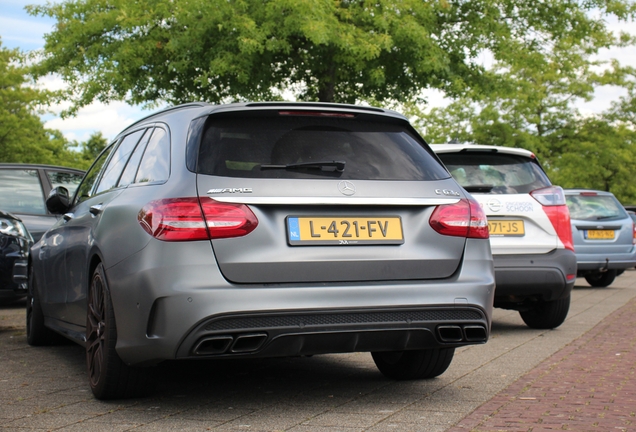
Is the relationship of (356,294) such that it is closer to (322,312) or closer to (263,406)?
(322,312)

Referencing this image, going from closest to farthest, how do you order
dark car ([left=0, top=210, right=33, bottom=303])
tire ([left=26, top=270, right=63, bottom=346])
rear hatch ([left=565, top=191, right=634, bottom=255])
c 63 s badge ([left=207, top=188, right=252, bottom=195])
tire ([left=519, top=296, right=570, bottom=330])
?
c 63 s badge ([left=207, top=188, right=252, bottom=195]) → tire ([left=26, top=270, right=63, bottom=346]) → dark car ([left=0, top=210, right=33, bottom=303]) → tire ([left=519, top=296, right=570, bottom=330]) → rear hatch ([left=565, top=191, right=634, bottom=255])

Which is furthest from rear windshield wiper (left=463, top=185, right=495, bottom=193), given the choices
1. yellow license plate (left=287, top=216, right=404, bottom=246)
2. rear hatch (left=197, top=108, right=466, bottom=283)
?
yellow license plate (left=287, top=216, right=404, bottom=246)

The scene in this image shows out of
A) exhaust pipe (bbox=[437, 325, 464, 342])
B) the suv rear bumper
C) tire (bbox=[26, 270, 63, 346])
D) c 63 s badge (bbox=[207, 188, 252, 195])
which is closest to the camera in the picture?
c 63 s badge (bbox=[207, 188, 252, 195])

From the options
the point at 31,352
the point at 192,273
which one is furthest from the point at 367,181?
the point at 31,352

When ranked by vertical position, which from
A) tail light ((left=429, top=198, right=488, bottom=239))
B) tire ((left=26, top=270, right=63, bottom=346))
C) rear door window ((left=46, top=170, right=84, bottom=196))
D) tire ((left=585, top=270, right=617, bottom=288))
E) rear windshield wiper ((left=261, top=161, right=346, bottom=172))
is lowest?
tire ((left=585, top=270, right=617, bottom=288))

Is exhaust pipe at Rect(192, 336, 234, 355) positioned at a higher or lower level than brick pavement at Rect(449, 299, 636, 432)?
higher

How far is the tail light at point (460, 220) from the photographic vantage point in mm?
4863

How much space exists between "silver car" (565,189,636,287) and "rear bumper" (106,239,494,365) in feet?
36.0

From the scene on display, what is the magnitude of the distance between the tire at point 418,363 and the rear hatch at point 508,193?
2668mm

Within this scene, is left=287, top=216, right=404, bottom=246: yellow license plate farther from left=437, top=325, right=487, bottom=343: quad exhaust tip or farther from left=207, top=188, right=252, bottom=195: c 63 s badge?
left=437, top=325, right=487, bottom=343: quad exhaust tip

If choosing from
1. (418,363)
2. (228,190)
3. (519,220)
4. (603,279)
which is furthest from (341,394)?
(603,279)

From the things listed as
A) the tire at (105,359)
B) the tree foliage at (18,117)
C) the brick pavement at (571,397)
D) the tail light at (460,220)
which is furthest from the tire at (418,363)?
the tree foliage at (18,117)

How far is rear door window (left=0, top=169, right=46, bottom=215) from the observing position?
1134 centimetres

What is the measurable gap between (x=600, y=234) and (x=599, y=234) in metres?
0.02
